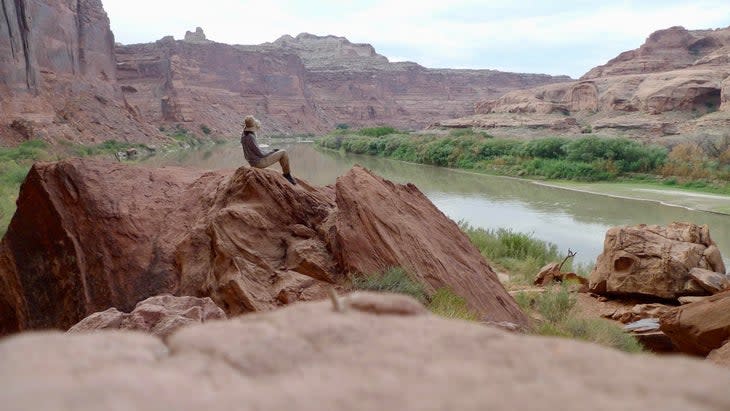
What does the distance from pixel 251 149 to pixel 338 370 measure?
307 inches

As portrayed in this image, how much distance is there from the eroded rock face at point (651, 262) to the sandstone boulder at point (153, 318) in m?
7.40

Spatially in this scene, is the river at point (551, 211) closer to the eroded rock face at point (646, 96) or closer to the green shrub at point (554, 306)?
the green shrub at point (554, 306)

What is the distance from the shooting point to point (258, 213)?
7016 mm

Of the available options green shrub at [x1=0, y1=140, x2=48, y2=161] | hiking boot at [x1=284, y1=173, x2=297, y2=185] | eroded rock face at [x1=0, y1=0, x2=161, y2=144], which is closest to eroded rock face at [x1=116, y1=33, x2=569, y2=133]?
eroded rock face at [x1=0, y1=0, x2=161, y2=144]

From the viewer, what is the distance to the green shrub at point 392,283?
6.12 meters

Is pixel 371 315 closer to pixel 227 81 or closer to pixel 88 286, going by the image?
pixel 88 286

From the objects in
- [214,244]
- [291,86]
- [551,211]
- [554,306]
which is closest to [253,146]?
[214,244]

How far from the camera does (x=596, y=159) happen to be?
30750 mm

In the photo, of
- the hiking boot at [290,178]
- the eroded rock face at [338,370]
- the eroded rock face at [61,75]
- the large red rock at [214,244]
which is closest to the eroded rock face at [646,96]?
the eroded rock face at [61,75]

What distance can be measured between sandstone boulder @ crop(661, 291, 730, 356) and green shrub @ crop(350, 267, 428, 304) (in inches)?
116

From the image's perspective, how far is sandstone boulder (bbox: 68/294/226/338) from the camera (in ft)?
14.5

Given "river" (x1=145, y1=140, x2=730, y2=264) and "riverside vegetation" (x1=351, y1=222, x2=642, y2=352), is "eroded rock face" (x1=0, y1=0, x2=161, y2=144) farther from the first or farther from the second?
"riverside vegetation" (x1=351, y1=222, x2=642, y2=352)

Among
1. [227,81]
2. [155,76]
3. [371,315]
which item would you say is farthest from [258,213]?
[227,81]

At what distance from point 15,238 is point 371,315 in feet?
22.3
